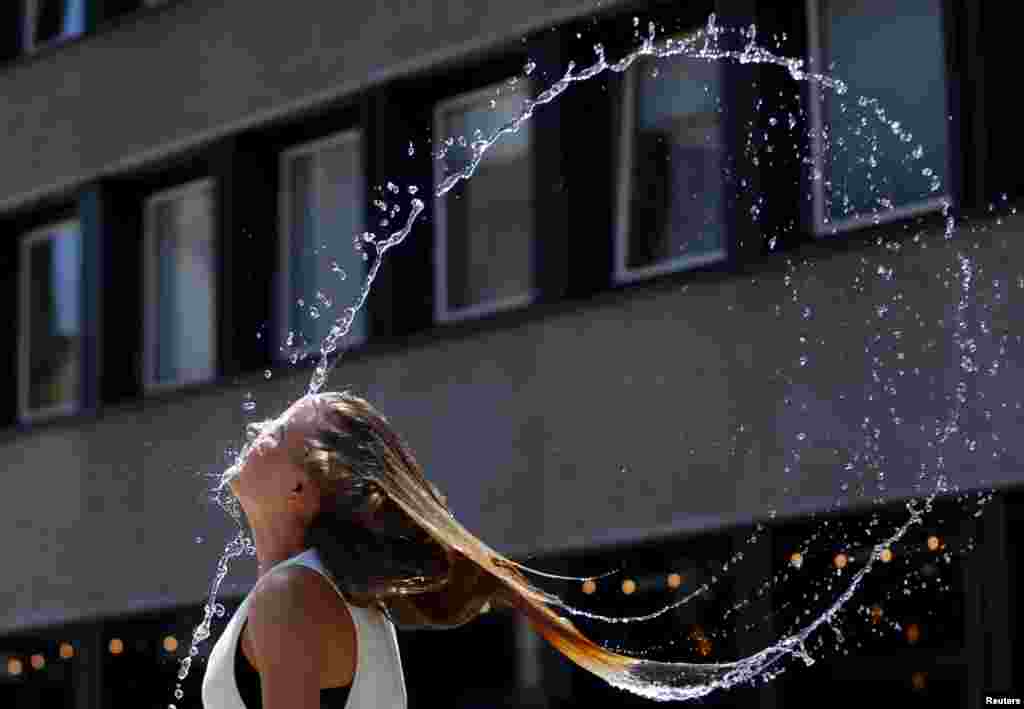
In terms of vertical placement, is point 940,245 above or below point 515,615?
above

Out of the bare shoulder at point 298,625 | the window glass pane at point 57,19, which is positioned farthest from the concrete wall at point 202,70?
the bare shoulder at point 298,625

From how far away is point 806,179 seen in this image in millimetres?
15586

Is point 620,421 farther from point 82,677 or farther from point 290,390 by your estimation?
point 82,677

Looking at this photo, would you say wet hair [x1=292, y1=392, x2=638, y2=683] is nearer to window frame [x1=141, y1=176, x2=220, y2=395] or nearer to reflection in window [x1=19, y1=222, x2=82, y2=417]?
window frame [x1=141, y1=176, x2=220, y2=395]

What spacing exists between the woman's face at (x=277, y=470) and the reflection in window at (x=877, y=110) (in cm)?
1108

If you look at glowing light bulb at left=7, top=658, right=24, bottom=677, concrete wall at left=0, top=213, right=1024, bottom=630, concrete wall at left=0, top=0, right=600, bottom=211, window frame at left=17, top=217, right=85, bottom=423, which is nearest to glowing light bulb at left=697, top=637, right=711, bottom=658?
concrete wall at left=0, top=213, right=1024, bottom=630

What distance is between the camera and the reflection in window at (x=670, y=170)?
53.8ft

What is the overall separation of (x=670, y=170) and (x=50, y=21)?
27.7 ft

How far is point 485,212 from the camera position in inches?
723

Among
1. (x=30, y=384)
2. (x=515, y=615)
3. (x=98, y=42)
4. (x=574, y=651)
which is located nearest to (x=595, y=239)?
(x=515, y=615)

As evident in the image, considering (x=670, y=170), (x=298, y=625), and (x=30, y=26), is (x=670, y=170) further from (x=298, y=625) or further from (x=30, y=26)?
(x=298, y=625)

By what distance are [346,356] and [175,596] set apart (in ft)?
8.26

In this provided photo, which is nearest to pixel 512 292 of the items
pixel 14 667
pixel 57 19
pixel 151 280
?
pixel 151 280

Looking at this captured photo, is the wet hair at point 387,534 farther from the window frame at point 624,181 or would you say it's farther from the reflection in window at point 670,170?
the window frame at point 624,181
